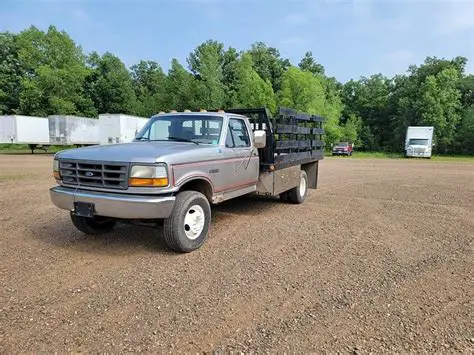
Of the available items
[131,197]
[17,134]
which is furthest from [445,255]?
[17,134]

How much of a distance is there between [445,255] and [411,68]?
6062cm

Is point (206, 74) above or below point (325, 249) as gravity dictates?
above

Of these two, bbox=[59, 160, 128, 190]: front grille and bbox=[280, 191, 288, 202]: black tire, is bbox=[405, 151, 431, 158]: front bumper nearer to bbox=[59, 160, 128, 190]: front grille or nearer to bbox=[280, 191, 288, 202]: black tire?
bbox=[280, 191, 288, 202]: black tire

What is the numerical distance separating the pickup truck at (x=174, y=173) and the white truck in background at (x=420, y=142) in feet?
106

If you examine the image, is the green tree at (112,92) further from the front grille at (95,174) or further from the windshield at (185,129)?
the front grille at (95,174)

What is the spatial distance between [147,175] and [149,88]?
6230 cm

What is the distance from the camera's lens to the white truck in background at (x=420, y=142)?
33625 mm

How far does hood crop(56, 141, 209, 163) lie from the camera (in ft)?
13.8

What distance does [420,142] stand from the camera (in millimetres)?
34250

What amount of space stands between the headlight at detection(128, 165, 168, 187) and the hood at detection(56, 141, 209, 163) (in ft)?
0.29

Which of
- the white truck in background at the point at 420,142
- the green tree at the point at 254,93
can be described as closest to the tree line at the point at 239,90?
the green tree at the point at 254,93

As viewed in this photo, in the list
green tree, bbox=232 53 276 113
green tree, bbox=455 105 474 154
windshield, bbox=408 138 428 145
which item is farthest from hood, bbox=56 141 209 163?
green tree, bbox=455 105 474 154

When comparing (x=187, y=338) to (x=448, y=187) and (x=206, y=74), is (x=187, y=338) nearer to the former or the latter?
(x=448, y=187)

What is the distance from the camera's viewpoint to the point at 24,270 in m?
4.03
